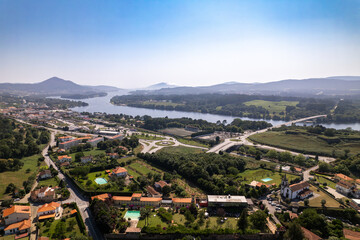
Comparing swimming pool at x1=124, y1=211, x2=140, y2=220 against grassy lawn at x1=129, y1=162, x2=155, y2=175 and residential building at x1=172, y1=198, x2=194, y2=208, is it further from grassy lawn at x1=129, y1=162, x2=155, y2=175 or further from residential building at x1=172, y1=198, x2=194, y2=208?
grassy lawn at x1=129, y1=162, x2=155, y2=175

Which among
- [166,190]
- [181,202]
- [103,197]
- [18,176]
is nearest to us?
[181,202]

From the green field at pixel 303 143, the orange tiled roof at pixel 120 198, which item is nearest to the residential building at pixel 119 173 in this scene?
the orange tiled roof at pixel 120 198

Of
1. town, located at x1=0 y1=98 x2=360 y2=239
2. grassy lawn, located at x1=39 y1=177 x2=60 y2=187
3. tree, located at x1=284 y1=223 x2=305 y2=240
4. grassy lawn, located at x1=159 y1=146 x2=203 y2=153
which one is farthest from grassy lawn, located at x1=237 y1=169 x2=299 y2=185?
grassy lawn, located at x1=39 y1=177 x2=60 y2=187

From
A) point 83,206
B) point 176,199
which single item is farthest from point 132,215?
point 83,206

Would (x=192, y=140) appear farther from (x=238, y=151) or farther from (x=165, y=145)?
(x=238, y=151)

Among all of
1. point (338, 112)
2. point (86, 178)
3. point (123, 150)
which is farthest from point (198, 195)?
point (338, 112)

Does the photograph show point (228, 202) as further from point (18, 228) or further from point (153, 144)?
point (153, 144)

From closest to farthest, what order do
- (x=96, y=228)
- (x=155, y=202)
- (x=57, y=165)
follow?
(x=96, y=228), (x=155, y=202), (x=57, y=165)
